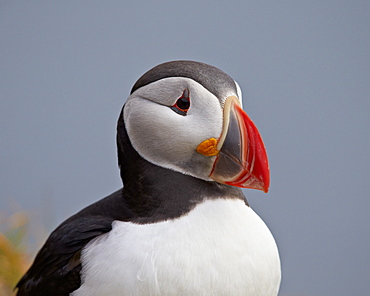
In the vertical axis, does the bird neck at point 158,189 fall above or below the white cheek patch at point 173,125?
below

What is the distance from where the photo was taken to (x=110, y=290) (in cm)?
124

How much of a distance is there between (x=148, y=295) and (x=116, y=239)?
15cm

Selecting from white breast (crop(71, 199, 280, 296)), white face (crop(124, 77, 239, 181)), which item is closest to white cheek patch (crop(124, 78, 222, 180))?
white face (crop(124, 77, 239, 181))

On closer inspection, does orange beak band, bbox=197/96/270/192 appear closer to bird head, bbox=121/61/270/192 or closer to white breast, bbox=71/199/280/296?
bird head, bbox=121/61/270/192

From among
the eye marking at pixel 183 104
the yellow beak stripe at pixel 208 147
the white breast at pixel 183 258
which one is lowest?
the white breast at pixel 183 258

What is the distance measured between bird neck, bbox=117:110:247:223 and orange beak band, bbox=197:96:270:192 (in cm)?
9

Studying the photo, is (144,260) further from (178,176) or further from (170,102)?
(170,102)

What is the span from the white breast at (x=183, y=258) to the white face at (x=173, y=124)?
0.12m

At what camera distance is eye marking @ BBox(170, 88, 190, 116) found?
1.27 metres

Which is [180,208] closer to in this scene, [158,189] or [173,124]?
[158,189]

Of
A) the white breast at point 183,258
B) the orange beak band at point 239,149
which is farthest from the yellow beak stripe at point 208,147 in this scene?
the white breast at point 183,258

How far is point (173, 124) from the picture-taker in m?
1.26

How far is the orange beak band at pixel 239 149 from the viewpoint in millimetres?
1249

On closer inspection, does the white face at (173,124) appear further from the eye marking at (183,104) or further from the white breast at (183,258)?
the white breast at (183,258)
